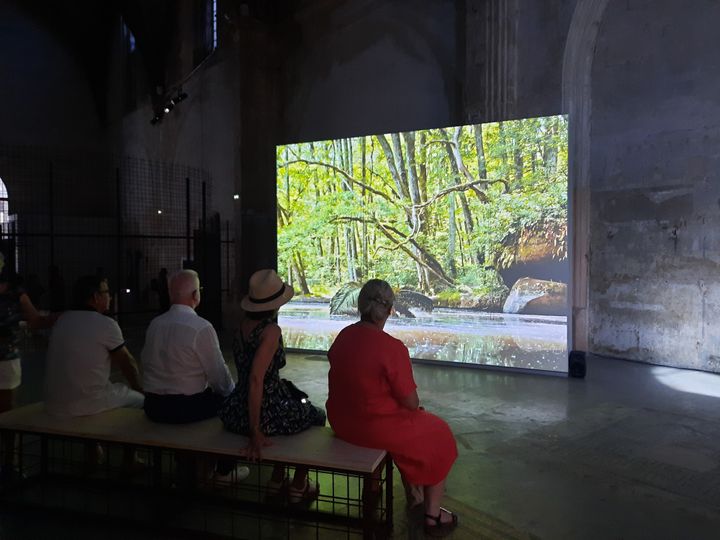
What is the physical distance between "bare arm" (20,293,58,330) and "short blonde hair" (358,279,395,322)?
2.07 meters

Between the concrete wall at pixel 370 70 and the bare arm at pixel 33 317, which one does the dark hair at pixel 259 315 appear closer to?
the bare arm at pixel 33 317

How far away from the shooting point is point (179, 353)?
2863 millimetres

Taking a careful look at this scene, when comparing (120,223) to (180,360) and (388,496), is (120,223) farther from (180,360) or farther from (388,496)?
(388,496)

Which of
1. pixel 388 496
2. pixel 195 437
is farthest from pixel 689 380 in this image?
pixel 195 437

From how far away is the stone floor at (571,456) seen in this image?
2814 mm

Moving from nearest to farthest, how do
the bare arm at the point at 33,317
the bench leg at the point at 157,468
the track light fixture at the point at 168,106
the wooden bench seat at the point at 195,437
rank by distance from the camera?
the wooden bench seat at the point at 195,437
the bench leg at the point at 157,468
the bare arm at the point at 33,317
the track light fixture at the point at 168,106

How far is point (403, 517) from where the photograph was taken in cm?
294

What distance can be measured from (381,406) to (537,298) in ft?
A: 12.9

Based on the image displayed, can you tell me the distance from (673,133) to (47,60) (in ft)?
39.1

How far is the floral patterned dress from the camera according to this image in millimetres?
2713

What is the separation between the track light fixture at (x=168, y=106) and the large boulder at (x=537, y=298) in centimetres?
670

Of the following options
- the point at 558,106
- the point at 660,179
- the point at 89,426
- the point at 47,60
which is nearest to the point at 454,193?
the point at 558,106

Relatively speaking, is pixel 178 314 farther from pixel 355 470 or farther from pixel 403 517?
pixel 403 517

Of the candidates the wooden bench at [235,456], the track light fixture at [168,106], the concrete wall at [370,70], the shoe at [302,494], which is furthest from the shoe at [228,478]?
the track light fixture at [168,106]
